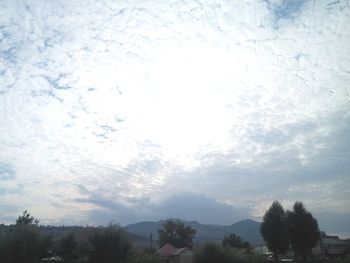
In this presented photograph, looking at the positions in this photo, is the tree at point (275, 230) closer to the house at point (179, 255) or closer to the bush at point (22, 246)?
the house at point (179, 255)

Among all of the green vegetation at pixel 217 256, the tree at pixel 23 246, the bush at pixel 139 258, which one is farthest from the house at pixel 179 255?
the tree at pixel 23 246

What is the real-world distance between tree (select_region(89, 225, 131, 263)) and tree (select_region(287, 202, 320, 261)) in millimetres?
26507

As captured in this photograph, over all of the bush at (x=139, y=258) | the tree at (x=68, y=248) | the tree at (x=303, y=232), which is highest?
the tree at (x=303, y=232)

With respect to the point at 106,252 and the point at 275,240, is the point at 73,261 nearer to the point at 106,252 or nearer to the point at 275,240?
the point at 106,252

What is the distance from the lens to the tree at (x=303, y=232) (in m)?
54.7

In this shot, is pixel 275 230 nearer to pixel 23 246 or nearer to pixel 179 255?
pixel 179 255

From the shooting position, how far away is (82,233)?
47469 millimetres

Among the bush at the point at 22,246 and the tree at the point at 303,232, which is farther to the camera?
the tree at the point at 303,232

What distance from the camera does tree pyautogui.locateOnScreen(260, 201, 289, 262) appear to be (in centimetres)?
5562

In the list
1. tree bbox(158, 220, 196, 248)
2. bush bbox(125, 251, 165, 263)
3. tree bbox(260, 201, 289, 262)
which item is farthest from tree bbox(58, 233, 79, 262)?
tree bbox(158, 220, 196, 248)

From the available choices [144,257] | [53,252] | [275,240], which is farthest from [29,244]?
[275,240]

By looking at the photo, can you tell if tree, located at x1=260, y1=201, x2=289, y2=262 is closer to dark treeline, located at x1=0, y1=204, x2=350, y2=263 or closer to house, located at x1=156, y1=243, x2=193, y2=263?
dark treeline, located at x1=0, y1=204, x2=350, y2=263

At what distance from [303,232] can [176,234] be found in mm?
51058

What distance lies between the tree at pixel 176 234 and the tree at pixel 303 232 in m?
46.7
